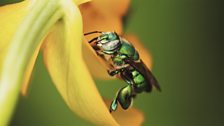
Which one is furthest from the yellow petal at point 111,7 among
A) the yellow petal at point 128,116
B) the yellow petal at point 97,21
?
the yellow petal at point 128,116

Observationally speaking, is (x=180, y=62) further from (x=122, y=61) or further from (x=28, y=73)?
(x=28, y=73)

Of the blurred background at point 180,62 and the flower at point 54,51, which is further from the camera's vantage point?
the blurred background at point 180,62

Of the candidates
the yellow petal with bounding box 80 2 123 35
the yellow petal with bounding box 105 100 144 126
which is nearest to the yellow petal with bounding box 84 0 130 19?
the yellow petal with bounding box 80 2 123 35

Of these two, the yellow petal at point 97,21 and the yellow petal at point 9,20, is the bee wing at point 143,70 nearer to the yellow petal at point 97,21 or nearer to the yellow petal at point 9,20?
the yellow petal at point 97,21

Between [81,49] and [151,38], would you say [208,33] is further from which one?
[81,49]

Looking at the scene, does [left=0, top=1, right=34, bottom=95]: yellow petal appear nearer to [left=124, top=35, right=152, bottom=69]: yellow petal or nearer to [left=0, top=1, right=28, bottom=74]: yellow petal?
[left=0, top=1, right=28, bottom=74]: yellow petal

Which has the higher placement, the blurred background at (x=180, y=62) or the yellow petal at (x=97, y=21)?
the yellow petal at (x=97, y=21)

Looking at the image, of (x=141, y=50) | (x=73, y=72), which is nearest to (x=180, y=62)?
(x=141, y=50)
